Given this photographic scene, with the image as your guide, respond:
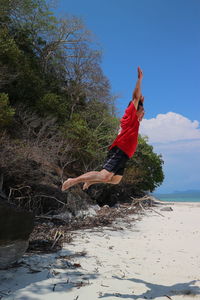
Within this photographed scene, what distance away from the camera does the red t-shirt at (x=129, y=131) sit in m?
4.39

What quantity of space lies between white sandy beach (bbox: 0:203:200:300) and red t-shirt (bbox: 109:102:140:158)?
2169 millimetres

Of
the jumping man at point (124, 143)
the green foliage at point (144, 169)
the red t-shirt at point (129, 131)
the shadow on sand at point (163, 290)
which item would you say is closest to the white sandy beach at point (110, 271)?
the shadow on sand at point (163, 290)

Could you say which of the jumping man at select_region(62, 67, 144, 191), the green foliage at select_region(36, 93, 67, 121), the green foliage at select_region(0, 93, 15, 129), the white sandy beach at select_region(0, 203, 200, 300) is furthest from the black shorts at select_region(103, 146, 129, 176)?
the green foliage at select_region(36, 93, 67, 121)

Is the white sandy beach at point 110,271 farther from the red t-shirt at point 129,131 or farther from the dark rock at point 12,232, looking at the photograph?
the red t-shirt at point 129,131

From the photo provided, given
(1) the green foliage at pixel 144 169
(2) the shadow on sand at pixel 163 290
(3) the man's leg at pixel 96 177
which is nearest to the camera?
(2) the shadow on sand at pixel 163 290

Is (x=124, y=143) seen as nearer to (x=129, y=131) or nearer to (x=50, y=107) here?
(x=129, y=131)

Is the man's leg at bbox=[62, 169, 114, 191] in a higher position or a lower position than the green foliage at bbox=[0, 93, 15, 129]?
lower

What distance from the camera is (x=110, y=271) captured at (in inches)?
209

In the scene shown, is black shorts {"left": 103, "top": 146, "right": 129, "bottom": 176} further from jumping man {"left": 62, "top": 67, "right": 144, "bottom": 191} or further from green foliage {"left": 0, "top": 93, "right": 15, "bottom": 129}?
green foliage {"left": 0, "top": 93, "right": 15, "bottom": 129}

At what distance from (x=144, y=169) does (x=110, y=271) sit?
15.3 meters

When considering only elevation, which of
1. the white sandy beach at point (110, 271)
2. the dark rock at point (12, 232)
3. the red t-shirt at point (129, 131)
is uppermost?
the red t-shirt at point (129, 131)

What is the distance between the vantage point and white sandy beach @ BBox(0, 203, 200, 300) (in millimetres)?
4246

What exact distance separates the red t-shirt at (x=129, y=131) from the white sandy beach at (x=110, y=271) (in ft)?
7.12

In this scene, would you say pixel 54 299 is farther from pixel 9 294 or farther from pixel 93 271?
pixel 93 271
